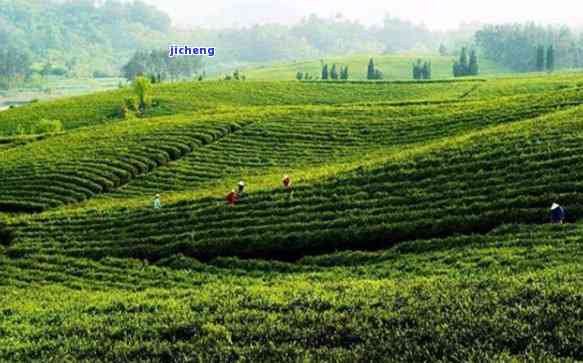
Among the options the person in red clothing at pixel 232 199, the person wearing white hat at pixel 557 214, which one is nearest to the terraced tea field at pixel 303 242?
the person in red clothing at pixel 232 199

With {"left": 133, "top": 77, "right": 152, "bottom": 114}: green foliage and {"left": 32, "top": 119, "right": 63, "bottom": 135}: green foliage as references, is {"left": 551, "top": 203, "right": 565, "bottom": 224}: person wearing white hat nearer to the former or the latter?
{"left": 32, "top": 119, "right": 63, "bottom": 135}: green foliage

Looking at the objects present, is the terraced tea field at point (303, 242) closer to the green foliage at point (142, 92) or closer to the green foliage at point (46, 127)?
the green foliage at point (46, 127)

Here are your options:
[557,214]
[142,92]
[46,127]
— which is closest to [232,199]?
[557,214]

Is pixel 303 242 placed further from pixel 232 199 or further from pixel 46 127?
pixel 46 127

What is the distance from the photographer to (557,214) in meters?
29.9

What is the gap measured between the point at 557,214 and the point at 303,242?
39.0 feet

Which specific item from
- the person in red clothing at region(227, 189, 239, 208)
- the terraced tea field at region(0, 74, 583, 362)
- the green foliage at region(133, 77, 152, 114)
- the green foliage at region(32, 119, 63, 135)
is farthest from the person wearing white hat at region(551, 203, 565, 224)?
the green foliage at region(133, 77, 152, 114)

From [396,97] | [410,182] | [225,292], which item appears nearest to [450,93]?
[396,97]

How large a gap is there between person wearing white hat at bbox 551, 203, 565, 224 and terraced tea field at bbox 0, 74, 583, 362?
84 centimetres

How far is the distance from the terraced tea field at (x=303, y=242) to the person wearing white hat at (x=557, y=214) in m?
0.84

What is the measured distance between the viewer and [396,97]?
367 ft

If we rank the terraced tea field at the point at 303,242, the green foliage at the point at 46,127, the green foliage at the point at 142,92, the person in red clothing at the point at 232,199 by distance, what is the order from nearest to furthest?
the terraced tea field at the point at 303,242 → the person in red clothing at the point at 232,199 → the green foliage at the point at 46,127 → the green foliage at the point at 142,92

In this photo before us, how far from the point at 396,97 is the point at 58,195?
2852 inches

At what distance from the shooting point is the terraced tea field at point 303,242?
63.1 ft
